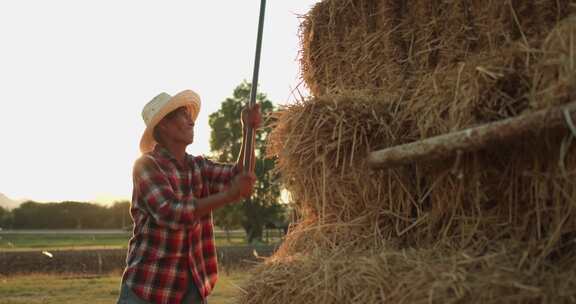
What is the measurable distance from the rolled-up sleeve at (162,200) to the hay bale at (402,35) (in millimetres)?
1146

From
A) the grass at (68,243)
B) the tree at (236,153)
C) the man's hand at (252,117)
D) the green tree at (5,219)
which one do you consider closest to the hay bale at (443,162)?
the man's hand at (252,117)

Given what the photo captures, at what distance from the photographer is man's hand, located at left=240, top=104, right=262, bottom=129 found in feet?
12.3

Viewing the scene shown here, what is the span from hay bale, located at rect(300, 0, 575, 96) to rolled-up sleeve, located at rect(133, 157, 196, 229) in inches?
45.1

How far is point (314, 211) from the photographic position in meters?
3.75

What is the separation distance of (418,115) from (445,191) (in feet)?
1.26

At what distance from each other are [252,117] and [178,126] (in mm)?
470

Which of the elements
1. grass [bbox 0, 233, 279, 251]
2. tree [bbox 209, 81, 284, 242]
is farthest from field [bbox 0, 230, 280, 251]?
tree [bbox 209, 81, 284, 242]

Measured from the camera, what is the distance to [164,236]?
3.63 metres

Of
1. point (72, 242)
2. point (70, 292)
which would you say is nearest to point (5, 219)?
point (72, 242)

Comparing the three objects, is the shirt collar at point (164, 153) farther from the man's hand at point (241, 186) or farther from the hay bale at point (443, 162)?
the hay bale at point (443, 162)

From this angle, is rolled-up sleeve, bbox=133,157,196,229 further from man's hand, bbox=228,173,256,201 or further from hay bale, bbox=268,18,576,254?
hay bale, bbox=268,18,576,254

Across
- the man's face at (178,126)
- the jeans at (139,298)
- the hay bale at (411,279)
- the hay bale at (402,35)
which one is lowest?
the jeans at (139,298)

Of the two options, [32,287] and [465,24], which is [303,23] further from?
[32,287]

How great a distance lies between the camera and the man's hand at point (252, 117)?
3738 millimetres
